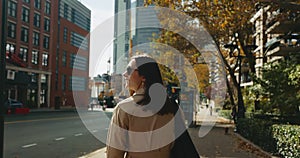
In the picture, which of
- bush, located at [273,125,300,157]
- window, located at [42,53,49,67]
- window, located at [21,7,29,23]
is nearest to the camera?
bush, located at [273,125,300,157]

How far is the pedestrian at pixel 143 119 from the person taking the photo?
9.39ft

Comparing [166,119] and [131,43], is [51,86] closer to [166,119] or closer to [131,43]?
[131,43]

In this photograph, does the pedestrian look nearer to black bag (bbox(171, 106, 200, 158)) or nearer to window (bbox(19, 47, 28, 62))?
black bag (bbox(171, 106, 200, 158))

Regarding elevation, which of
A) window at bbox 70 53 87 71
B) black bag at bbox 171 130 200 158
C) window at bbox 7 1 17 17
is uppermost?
window at bbox 7 1 17 17

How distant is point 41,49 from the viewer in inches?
1999

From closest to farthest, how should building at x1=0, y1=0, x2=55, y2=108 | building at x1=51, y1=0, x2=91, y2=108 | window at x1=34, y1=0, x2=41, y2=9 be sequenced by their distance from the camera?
building at x1=0, y1=0, x2=55, y2=108 → window at x1=34, y1=0, x2=41, y2=9 → building at x1=51, y1=0, x2=91, y2=108

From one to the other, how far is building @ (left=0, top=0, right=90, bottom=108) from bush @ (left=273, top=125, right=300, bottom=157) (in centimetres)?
3172

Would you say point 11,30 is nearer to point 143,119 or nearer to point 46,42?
point 46,42

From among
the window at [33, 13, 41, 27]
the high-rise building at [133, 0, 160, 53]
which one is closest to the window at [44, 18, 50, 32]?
the window at [33, 13, 41, 27]

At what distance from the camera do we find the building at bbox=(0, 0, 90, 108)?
4362 cm

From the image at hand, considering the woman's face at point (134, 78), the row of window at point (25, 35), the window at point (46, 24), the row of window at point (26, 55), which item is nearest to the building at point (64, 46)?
the window at point (46, 24)

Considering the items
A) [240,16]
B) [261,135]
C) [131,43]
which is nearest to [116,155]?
[131,43]

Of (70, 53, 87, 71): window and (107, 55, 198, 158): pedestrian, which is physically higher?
(70, 53, 87, 71): window

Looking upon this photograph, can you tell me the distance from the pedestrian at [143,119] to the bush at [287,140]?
19.4 ft
